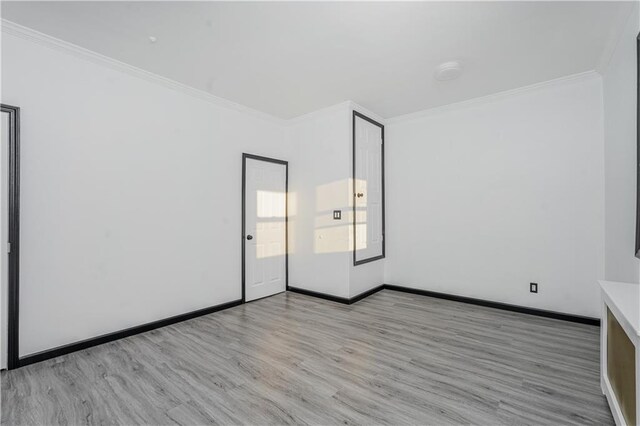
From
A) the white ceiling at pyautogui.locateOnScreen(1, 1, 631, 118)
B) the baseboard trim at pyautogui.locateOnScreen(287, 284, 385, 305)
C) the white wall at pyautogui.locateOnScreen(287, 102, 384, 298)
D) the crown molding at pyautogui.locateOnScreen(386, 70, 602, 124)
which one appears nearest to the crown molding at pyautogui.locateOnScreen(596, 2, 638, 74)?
the white ceiling at pyautogui.locateOnScreen(1, 1, 631, 118)

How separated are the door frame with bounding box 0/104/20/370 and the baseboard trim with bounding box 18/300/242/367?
0.12 metres

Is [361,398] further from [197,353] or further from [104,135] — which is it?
[104,135]

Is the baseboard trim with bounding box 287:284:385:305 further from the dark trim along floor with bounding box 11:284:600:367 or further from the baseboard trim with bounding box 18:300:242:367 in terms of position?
the baseboard trim with bounding box 18:300:242:367

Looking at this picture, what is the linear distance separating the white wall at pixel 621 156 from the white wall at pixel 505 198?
7.9 inches

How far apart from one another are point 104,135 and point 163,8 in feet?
4.38

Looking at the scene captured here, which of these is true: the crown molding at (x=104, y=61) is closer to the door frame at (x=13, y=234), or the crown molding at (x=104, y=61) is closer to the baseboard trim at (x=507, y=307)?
the door frame at (x=13, y=234)

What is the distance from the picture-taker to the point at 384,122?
477 cm

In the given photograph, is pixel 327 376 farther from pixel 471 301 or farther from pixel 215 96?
pixel 215 96

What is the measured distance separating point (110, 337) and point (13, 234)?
3.92 ft

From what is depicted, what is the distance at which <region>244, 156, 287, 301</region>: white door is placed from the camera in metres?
4.17

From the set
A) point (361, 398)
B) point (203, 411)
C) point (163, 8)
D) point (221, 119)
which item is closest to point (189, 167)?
point (221, 119)

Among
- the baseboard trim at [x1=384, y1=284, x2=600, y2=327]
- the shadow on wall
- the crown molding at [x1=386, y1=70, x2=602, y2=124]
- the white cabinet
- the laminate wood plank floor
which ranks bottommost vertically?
the laminate wood plank floor

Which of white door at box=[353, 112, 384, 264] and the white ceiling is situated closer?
the white ceiling

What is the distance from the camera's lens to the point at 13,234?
232 cm
